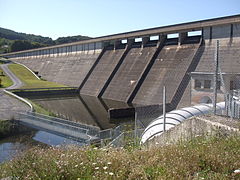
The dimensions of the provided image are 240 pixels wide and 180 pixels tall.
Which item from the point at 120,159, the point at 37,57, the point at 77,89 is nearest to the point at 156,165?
the point at 120,159

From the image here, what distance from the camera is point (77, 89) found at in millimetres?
40438

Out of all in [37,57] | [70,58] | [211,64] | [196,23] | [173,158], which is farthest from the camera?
[37,57]

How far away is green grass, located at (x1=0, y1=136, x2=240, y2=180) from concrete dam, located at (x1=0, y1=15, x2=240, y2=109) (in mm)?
15231

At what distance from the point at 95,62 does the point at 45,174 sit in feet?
128

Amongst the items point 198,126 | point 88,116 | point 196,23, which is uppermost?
point 196,23

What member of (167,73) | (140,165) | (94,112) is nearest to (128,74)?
(167,73)

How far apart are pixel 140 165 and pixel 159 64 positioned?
26577 mm

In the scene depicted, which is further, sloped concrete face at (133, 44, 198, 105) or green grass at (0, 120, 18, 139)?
sloped concrete face at (133, 44, 198, 105)

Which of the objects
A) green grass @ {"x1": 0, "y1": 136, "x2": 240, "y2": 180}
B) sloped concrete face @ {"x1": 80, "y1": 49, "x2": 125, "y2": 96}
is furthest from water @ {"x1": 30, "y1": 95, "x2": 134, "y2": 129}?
green grass @ {"x1": 0, "y1": 136, "x2": 240, "y2": 180}

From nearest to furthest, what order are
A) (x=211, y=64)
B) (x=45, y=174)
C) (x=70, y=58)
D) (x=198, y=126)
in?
(x=45, y=174)
(x=198, y=126)
(x=211, y=64)
(x=70, y=58)

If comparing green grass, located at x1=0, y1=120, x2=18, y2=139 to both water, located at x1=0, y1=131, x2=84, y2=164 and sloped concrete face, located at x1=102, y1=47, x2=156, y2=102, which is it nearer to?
water, located at x1=0, y1=131, x2=84, y2=164

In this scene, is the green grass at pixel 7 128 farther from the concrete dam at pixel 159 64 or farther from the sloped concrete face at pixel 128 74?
the sloped concrete face at pixel 128 74

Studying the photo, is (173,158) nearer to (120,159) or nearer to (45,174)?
(120,159)

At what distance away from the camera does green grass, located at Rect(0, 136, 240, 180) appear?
3617 millimetres
